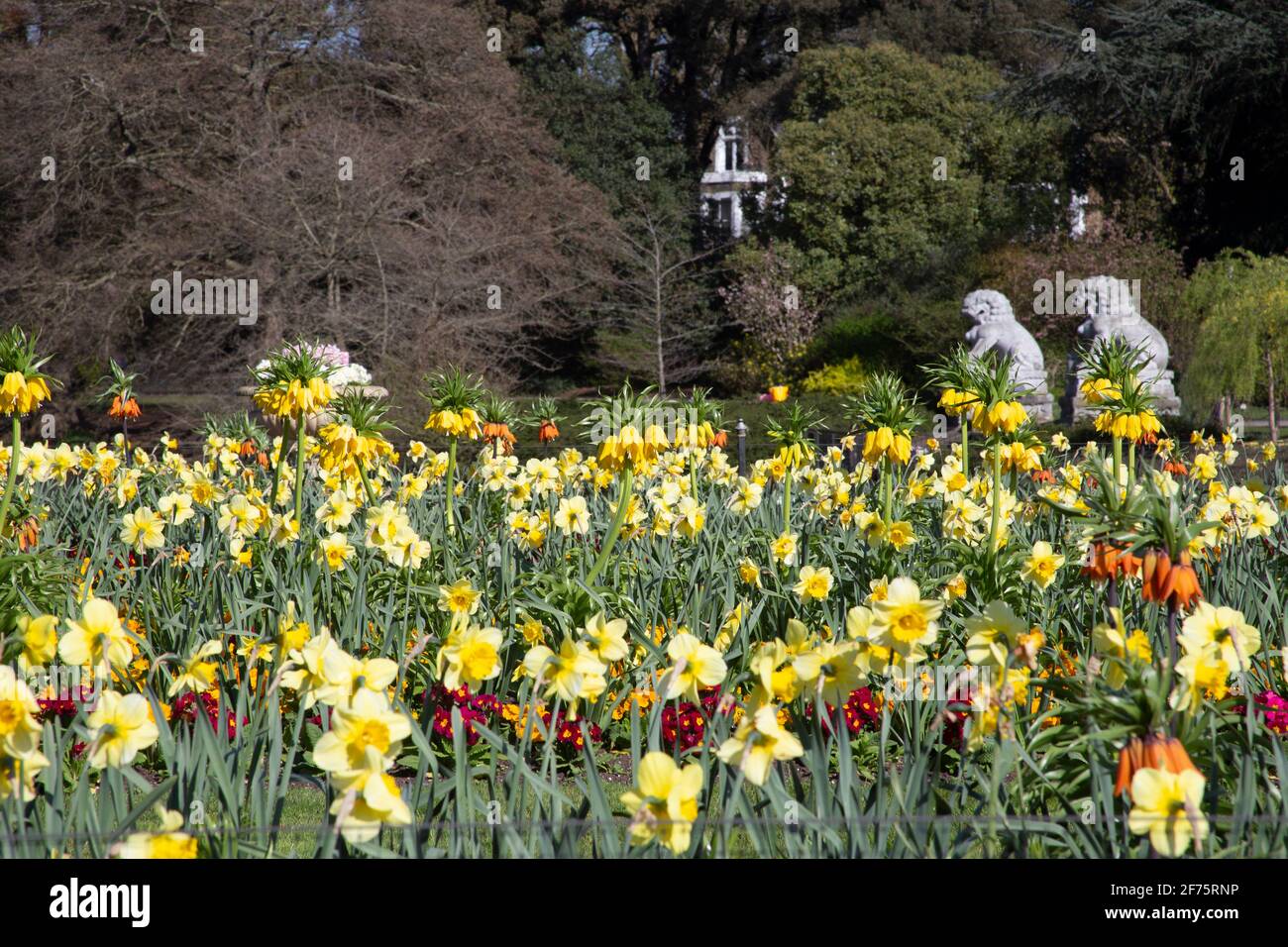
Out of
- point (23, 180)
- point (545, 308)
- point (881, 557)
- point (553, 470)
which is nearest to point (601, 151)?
point (545, 308)

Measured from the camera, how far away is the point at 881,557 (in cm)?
397

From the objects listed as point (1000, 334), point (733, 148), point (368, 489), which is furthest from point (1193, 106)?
point (733, 148)

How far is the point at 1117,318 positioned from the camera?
1661 centimetres

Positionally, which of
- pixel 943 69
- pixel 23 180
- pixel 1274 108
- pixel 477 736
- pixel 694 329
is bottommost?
pixel 477 736

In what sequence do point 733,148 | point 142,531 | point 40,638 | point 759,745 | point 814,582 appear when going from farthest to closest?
point 733,148
point 142,531
point 814,582
point 40,638
point 759,745

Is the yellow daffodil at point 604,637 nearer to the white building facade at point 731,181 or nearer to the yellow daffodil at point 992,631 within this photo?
the yellow daffodil at point 992,631

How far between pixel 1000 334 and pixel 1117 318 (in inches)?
58.1

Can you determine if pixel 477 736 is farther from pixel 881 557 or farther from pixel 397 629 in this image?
pixel 881 557

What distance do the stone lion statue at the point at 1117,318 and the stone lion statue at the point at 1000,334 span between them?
A: 0.71m

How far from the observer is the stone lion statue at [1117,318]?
16359mm

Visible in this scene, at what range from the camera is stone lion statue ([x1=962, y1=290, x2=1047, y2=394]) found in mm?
16891

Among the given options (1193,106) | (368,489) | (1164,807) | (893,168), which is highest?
(893,168)

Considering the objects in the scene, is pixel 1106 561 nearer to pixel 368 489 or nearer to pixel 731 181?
pixel 368 489
